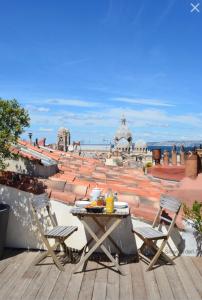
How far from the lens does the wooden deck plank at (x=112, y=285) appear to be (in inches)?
182

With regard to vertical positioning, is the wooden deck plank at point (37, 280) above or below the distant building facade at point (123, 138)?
below

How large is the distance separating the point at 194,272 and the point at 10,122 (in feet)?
12.5

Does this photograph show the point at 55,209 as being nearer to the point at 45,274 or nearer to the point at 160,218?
the point at 45,274

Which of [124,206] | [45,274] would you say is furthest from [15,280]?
[124,206]

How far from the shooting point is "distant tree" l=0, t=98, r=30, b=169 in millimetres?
5727

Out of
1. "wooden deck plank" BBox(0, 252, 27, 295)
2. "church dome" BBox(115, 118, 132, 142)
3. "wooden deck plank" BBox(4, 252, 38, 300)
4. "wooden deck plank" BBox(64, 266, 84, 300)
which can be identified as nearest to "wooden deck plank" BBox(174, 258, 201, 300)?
"wooden deck plank" BBox(64, 266, 84, 300)

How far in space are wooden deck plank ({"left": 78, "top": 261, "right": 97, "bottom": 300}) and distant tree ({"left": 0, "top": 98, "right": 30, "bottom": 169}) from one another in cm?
221

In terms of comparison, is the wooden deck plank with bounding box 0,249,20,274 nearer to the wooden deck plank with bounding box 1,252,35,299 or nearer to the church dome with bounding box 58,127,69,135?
the wooden deck plank with bounding box 1,252,35,299

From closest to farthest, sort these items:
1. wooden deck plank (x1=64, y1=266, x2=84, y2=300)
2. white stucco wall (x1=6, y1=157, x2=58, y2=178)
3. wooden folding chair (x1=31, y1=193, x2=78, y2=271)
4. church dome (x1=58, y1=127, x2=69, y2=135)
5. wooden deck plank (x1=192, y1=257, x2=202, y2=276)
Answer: wooden deck plank (x1=64, y1=266, x2=84, y2=300) < wooden folding chair (x1=31, y1=193, x2=78, y2=271) < wooden deck plank (x1=192, y1=257, x2=202, y2=276) < white stucco wall (x1=6, y1=157, x2=58, y2=178) < church dome (x1=58, y1=127, x2=69, y2=135)

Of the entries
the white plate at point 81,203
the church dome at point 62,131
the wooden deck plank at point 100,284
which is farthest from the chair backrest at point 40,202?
the church dome at point 62,131

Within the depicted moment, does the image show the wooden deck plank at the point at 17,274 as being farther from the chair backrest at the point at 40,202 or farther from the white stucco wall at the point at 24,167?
the white stucco wall at the point at 24,167

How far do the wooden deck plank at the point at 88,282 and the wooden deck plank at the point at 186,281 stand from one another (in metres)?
1.30

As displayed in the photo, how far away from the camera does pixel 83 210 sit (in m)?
5.55

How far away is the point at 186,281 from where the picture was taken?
201 inches
